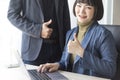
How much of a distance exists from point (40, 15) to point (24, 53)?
360mm

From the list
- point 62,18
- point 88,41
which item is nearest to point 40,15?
point 62,18

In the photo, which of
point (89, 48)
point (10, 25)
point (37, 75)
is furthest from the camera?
point (10, 25)

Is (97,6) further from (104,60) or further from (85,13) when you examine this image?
(104,60)

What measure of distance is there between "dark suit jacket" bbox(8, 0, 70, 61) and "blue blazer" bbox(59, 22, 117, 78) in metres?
0.37

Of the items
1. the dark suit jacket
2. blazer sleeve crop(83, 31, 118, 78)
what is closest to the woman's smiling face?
blazer sleeve crop(83, 31, 118, 78)

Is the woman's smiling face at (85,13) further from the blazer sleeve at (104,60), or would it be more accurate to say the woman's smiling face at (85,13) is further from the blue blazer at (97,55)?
the blazer sleeve at (104,60)

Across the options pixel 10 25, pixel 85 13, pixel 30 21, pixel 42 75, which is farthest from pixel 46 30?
pixel 10 25

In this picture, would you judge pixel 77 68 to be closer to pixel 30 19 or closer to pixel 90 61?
pixel 90 61

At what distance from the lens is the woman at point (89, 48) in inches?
59.1

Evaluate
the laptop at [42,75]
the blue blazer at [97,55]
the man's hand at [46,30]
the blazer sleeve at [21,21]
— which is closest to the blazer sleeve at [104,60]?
the blue blazer at [97,55]

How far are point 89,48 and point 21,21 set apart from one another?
25.0 inches

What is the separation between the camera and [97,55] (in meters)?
1.59

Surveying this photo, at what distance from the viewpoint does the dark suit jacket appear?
1.94 m

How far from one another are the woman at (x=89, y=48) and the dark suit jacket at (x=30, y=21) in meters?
0.27
